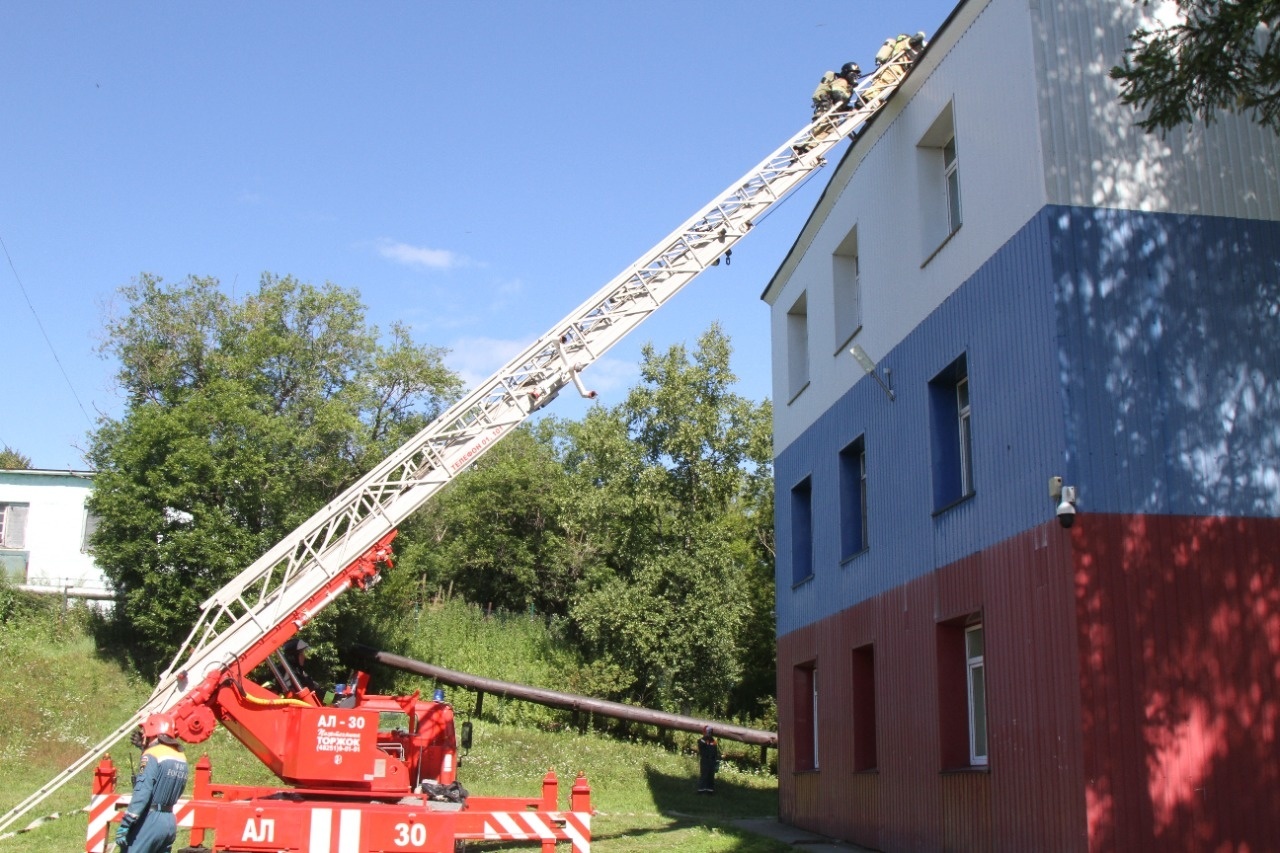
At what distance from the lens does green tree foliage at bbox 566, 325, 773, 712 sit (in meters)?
35.6

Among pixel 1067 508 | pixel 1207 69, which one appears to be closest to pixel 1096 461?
pixel 1067 508

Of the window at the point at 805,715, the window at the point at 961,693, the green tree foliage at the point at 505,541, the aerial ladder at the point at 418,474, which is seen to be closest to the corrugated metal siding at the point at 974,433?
the window at the point at 961,693

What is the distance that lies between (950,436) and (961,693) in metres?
2.90

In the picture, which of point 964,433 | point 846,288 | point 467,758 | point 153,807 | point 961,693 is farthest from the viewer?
point 467,758

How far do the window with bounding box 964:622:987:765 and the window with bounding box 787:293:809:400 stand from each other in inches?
314

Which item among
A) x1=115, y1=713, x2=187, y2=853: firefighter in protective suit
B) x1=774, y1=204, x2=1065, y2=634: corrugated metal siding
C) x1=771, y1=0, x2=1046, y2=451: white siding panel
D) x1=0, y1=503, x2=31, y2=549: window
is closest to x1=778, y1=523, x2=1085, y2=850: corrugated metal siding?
x1=774, y1=204, x2=1065, y2=634: corrugated metal siding

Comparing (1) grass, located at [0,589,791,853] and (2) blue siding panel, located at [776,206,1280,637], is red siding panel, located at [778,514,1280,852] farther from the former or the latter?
(1) grass, located at [0,589,791,853]

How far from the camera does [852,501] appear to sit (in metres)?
16.6

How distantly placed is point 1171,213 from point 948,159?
362 centimetres

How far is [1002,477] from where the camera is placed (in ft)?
36.4

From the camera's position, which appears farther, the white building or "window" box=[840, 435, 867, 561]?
the white building

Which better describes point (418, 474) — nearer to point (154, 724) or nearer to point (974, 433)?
point (154, 724)

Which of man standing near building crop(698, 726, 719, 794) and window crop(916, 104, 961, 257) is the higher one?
window crop(916, 104, 961, 257)

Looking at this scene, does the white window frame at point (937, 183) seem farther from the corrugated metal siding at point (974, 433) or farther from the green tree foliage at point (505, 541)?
the green tree foliage at point (505, 541)
